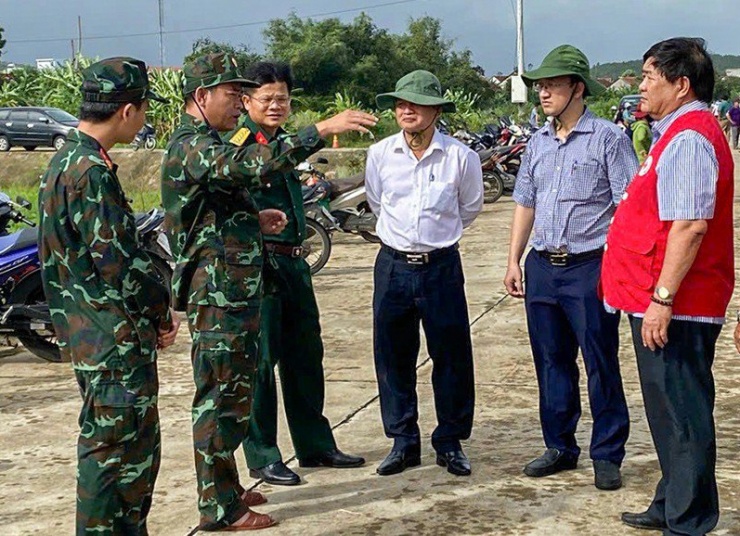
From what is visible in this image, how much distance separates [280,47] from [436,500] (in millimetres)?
43430

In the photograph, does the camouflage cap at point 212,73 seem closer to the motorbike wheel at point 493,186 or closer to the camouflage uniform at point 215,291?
the camouflage uniform at point 215,291

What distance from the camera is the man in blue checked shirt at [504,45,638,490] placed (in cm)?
476

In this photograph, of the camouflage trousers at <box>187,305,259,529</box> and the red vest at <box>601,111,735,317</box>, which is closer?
the red vest at <box>601,111,735,317</box>

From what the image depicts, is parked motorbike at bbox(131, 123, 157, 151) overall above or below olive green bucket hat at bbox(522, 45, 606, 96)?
below

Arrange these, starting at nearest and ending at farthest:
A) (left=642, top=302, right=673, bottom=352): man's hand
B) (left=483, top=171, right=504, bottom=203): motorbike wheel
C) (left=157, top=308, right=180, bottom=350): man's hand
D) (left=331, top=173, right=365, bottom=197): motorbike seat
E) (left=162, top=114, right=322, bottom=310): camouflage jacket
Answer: (left=157, top=308, right=180, bottom=350): man's hand → (left=642, top=302, right=673, bottom=352): man's hand → (left=162, top=114, right=322, bottom=310): camouflage jacket → (left=331, top=173, right=365, bottom=197): motorbike seat → (left=483, top=171, right=504, bottom=203): motorbike wheel

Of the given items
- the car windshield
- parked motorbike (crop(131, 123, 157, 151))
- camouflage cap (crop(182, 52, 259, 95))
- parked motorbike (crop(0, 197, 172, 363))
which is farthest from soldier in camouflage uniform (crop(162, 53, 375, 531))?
the car windshield

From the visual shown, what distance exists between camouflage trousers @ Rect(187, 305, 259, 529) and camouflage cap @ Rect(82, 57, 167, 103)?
3.21ft

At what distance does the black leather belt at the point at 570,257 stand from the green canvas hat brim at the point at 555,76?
68cm

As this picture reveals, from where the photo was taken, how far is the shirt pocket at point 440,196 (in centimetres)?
494

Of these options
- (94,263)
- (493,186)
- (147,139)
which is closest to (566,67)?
(94,263)

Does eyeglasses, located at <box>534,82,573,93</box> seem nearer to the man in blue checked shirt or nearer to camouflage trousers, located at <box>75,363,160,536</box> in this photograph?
the man in blue checked shirt

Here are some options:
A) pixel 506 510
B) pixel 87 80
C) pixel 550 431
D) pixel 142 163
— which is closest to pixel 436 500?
pixel 506 510

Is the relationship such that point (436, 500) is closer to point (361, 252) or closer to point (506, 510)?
point (506, 510)

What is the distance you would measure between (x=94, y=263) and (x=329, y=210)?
8159 millimetres
